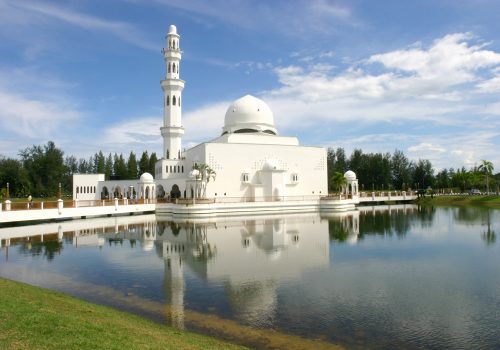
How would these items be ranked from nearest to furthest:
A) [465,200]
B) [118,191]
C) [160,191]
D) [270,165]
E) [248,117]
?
[270,165], [160,191], [248,117], [465,200], [118,191]

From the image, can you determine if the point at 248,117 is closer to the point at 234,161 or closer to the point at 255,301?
the point at 234,161

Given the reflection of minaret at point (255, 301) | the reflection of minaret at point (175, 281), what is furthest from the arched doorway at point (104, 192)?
the reflection of minaret at point (255, 301)

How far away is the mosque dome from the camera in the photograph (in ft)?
151

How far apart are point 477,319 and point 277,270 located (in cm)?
595

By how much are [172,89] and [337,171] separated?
122ft

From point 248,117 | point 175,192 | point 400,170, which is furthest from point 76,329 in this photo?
point 400,170

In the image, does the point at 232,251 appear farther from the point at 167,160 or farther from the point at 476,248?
the point at 167,160

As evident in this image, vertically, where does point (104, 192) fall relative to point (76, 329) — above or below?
above

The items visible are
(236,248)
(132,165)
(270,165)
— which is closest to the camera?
(236,248)

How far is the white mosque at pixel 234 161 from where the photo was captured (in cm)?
4059

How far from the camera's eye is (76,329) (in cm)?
621

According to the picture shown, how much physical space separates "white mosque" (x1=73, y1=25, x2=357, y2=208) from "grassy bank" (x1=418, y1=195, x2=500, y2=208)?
15295 mm

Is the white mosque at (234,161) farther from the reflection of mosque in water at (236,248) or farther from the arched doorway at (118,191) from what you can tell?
the reflection of mosque in water at (236,248)

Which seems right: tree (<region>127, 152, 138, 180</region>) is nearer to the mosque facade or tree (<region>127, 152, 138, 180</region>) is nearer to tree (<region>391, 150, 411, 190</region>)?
the mosque facade
